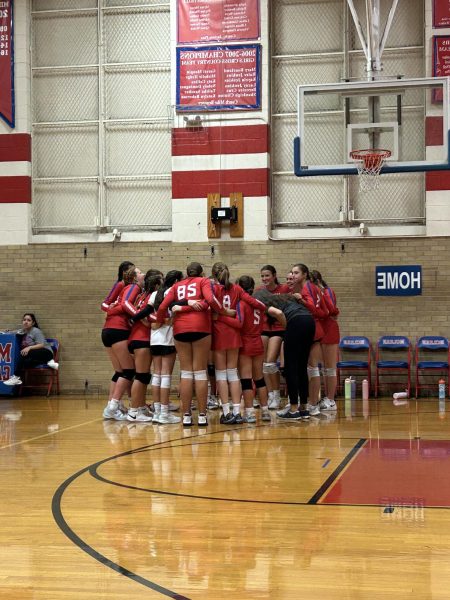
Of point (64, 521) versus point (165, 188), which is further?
point (165, 188)

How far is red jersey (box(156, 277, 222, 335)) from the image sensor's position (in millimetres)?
9656

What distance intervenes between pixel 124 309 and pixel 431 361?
6.08 metres

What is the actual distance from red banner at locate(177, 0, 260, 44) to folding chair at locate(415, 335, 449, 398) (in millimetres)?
5985

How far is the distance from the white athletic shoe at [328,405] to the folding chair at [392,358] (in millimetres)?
2406

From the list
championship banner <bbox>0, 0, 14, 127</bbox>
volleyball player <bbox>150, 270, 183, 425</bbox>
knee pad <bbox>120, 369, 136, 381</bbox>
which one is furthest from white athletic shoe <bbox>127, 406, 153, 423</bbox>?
championship banner <bbox>0, 0, 14, 127</bbox>

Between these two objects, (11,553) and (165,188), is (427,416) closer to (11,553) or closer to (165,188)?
(165,188)

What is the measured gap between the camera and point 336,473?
684 centimetres

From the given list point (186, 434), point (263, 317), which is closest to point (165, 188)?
point (263, 317)

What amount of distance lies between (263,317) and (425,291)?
5015 millimetres

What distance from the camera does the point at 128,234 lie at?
15.5 m

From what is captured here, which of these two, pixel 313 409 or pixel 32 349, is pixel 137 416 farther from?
pixel 32 349

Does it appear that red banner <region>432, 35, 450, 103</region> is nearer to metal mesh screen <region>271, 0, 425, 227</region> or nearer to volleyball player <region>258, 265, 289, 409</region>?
metal mesh screen <region>271, 0, 425, 227</region>

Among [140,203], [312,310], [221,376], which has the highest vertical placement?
[140,203]

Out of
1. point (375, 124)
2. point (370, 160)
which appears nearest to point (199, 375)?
point (370, 160)
